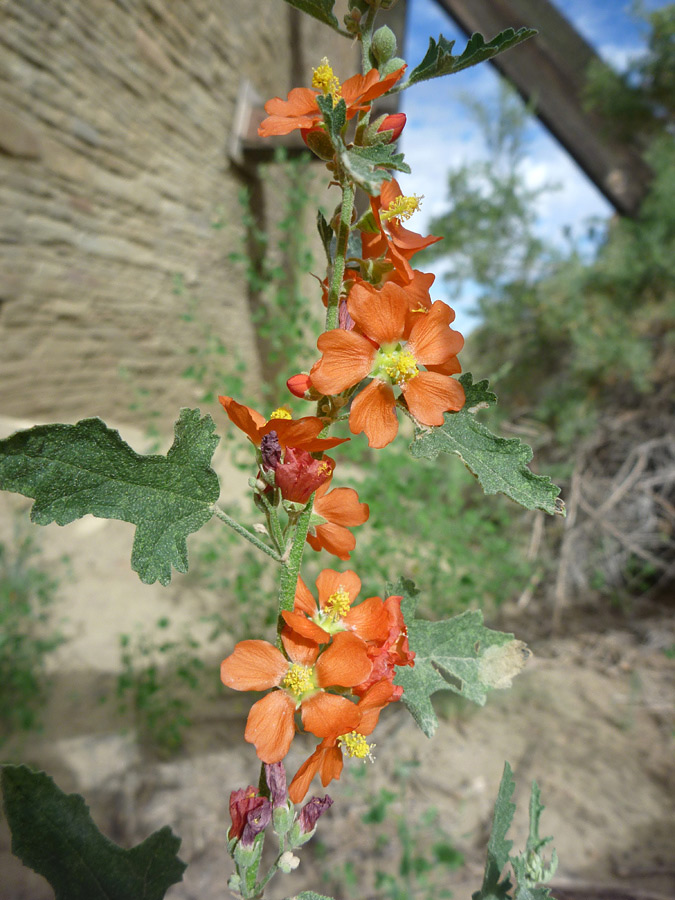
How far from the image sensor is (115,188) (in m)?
3.12

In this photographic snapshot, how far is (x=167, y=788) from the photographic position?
1.88 metres

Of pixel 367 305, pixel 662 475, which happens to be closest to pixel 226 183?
pixel 662 475

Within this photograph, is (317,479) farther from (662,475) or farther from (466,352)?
(466,352)

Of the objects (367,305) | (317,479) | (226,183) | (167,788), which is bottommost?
(167,788)

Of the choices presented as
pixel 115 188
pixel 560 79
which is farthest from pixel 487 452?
pixel 560 79

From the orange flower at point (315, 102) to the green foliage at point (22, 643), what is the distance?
1984mm

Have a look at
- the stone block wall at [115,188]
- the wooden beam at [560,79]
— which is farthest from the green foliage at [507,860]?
the wooden beam at [560,79]

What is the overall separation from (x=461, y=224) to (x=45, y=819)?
14.9 feet

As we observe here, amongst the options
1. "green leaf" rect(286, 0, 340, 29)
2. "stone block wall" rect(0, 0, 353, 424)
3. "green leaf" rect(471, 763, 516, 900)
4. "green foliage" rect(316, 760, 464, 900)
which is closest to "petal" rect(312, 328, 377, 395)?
"green leaf" rect(286, 0, 340, 29)

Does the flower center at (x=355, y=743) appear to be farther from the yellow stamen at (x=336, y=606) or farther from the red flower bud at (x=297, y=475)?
the red flower bud at (x=297, y=475)

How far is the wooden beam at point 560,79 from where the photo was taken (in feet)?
14.7

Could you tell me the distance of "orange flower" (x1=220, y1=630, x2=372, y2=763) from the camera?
500mm

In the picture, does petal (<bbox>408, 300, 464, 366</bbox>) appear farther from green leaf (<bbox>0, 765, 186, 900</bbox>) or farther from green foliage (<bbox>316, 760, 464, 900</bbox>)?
green foliage (<bbox>316, 760, 464, 900</bbox>)

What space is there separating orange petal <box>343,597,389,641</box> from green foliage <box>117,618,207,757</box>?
1.59 meters
